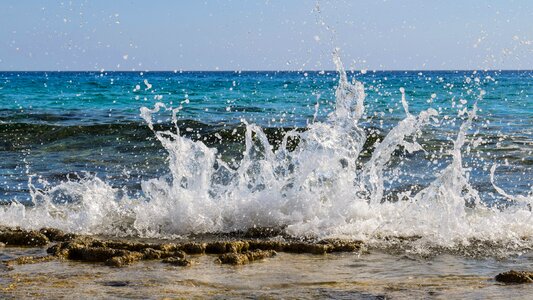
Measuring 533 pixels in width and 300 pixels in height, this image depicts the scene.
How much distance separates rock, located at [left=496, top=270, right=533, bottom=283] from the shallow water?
71mm

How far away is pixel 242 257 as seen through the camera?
488cm

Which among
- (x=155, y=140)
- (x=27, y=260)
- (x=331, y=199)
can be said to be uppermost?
(x=155, y=140)

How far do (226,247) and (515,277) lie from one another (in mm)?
1901

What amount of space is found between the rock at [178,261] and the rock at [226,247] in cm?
40

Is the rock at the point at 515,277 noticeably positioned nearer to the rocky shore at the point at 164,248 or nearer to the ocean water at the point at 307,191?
the rocky shore at the point at 164,248

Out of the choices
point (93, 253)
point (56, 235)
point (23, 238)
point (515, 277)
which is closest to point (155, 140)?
point (56, 235)

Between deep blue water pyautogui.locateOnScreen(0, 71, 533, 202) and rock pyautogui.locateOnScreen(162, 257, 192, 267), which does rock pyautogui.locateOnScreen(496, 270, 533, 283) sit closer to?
rock pyautogui.locateOnScreen(162, 257, 192, 267)

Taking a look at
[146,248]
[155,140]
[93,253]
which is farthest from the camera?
[155,140]

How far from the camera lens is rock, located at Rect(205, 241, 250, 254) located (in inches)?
205

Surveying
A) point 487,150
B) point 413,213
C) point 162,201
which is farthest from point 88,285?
point 487,150

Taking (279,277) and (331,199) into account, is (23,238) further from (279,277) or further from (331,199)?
(331,199)

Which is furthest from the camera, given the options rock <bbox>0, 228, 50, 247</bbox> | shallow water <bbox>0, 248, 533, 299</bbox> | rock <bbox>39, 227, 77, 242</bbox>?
rock <bbox>39, 227, 77, 242</bbox>

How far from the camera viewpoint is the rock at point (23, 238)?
17.9ft

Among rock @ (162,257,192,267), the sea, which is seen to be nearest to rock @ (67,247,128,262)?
rock @ (162,257,192,267)
